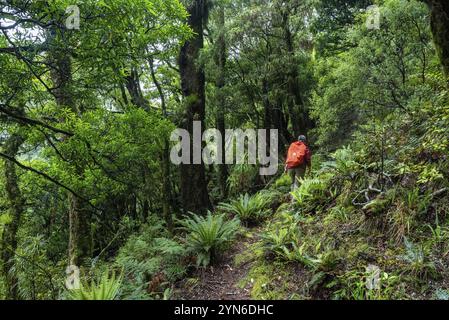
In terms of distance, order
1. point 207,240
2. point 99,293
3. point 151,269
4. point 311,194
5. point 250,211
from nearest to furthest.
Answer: point 99,293
point 151,269
point 207,240
point 311,194
point 250,211

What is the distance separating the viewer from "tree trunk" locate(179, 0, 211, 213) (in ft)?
32.2

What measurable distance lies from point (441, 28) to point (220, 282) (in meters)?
5.92

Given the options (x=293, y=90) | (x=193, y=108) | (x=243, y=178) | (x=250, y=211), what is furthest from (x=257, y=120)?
(x=250, y=211)

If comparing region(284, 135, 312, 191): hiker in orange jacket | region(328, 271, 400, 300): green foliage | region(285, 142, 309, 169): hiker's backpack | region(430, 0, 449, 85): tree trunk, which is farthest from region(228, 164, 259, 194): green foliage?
region(328, 271, 400, 300): green foliage

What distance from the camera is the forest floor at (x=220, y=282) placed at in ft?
18.2

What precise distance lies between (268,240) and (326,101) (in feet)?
19.0

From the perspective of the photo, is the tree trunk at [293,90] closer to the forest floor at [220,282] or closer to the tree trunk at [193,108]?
the tree trunk at [193,108]

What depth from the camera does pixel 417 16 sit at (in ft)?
26.4

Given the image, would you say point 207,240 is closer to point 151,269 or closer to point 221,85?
point 151,269

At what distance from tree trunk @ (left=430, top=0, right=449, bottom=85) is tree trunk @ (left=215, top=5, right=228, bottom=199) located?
601 centimetres

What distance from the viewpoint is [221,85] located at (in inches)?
479

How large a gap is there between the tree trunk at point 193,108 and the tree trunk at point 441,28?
5.83 m
